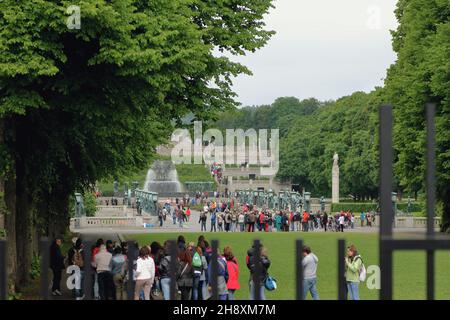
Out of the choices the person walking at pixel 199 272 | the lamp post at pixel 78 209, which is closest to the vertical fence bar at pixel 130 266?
the person walking at pixel 199 272

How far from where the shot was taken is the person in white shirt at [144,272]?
68.0 feet

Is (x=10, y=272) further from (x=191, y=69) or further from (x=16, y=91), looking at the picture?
(x=191, y=69)

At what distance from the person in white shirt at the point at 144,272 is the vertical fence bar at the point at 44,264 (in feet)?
48.0

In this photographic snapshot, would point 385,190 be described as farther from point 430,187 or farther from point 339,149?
point 339,149

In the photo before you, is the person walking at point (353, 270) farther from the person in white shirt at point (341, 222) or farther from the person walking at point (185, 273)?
the person in white shirt at point (341, 222)

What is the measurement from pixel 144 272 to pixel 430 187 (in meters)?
15.7

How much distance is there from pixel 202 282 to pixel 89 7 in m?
6.08

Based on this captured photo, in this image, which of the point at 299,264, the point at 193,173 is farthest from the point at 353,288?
the point at 193,173

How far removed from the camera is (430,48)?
59.5m

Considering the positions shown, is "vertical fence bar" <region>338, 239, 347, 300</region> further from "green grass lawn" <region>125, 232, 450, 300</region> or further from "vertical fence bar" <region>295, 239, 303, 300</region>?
"green grass lawn" <region>125, 232, 450, 300</region>

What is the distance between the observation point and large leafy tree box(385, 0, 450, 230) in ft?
188

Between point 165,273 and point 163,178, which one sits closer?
point 165,273

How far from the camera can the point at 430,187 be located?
5.62 m
